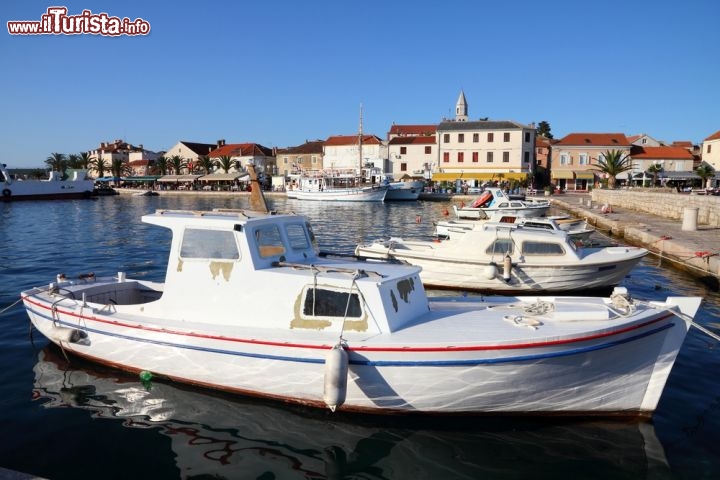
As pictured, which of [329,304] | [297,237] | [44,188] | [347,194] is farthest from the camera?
[44,188]

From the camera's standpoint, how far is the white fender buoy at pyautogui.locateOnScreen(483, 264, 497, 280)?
16.0 metres

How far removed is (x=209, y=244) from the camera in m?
9.07

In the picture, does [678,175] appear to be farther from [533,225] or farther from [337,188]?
[533,225]

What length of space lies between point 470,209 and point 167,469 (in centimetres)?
3132

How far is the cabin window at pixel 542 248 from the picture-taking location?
637 inches

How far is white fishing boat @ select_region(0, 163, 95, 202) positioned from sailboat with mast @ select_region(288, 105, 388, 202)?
1286 inches

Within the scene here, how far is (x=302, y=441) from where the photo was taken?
759 centimetres

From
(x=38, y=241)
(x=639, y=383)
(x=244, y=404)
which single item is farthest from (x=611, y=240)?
(x=38, y=241)

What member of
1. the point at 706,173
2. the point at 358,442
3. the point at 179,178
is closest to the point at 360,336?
the point at 358,442

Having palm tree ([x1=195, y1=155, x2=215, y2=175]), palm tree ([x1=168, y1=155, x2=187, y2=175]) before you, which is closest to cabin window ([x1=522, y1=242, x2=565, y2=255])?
palm tree ([x1=195, y1=155, x2=215, y2=175])

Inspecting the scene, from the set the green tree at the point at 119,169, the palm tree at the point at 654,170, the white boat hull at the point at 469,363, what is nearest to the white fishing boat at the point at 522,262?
the white boat hull at the point at 469,363

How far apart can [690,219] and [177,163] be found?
9733 centimetres

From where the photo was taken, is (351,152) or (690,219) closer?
(690,219)

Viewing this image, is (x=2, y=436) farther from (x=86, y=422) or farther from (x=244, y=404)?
(x=244, y=404)
